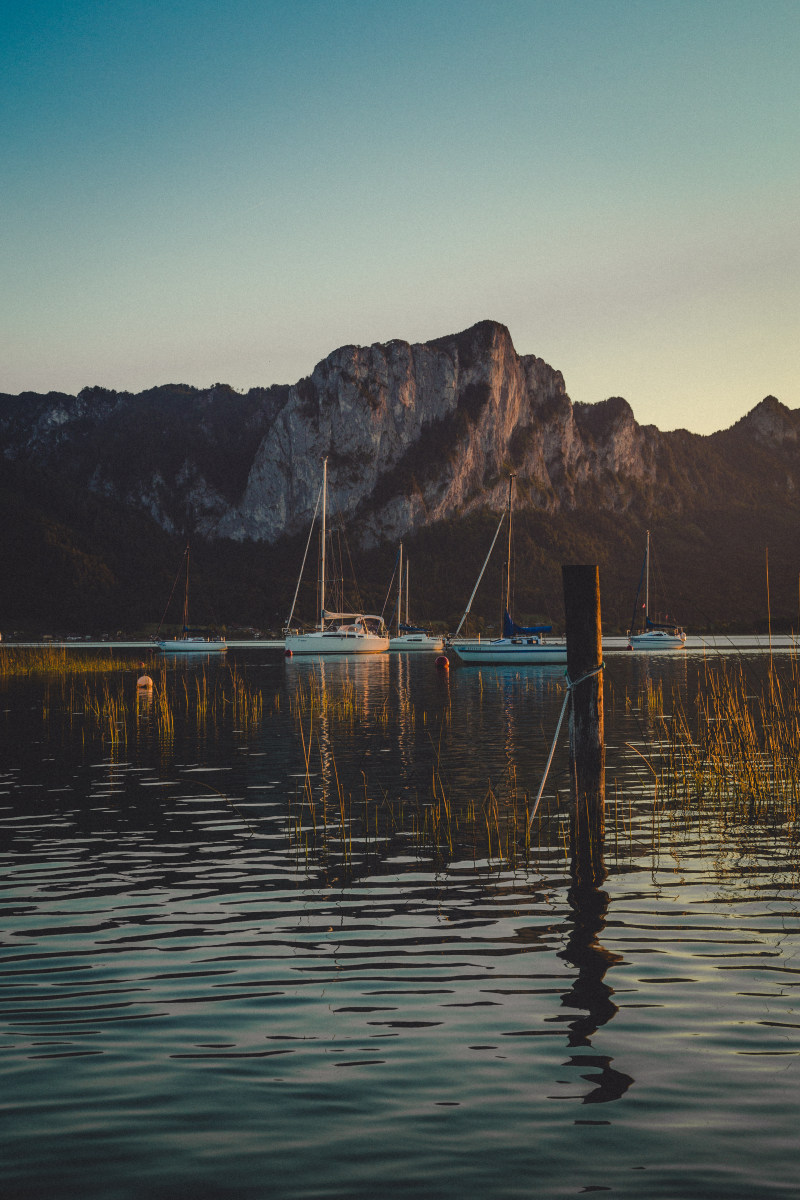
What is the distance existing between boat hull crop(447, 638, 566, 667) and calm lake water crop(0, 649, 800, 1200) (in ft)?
196

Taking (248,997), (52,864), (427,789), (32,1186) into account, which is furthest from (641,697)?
(32,1186)

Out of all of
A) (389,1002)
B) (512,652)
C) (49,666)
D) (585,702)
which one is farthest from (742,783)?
(512,652)

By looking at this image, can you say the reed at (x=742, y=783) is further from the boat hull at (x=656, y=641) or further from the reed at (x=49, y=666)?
the boat hull at (x=656, y=641)

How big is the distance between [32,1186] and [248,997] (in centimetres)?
307

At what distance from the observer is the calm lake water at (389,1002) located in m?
5.68

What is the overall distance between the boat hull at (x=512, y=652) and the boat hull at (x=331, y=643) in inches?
699

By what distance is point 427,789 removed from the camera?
19953 mm

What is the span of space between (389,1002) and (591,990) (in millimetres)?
1692

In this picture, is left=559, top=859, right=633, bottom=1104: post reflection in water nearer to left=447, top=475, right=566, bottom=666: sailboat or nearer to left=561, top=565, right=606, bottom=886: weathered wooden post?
left=561, top=565, right=606, bottom=886: weathered wooden post

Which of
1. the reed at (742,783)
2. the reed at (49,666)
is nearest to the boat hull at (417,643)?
the reed at (49,666)

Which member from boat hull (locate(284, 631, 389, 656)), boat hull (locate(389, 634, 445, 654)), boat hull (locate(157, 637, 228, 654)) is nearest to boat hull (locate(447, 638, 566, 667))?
boat hull (locate(284, 631, 389, 656))

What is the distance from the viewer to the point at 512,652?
7881 centimetres

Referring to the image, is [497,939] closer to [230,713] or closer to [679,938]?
[679,938]

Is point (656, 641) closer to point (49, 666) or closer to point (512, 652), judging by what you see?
point (512, 652)
